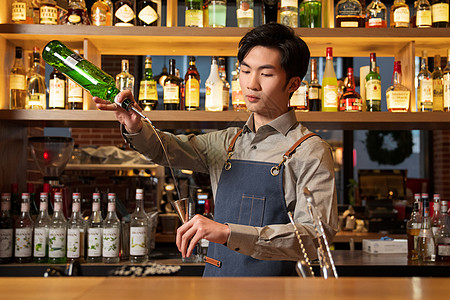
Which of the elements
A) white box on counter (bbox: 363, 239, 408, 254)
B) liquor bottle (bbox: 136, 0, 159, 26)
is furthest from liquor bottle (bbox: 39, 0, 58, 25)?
white box on counter (bbox: 363, 239, 408, 254)

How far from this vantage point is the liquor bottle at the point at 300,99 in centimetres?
240

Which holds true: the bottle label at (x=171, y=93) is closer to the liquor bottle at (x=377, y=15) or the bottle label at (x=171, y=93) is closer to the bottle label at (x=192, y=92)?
the bottle label at (x=192, y=92)

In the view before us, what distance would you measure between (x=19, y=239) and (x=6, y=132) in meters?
0.52

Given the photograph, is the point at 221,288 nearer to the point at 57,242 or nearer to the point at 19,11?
the point at 57,242

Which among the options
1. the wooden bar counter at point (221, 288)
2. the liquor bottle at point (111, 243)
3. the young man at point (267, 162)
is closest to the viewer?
the wooden bar counter at point (221, 288)

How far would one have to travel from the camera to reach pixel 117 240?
88.7 inches

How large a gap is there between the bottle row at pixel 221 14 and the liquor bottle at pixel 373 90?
209 millimetres

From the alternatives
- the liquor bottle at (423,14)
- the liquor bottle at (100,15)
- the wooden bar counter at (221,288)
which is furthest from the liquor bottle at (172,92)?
the wooden bar counter at (221,288)

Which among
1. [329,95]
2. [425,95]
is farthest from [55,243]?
[425,95]

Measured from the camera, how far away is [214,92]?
2.44 meters

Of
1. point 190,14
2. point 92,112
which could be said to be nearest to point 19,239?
point 92,112

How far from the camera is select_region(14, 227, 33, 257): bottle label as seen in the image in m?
2.25

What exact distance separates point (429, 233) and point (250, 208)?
118 cm

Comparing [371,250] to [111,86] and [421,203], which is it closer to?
[421,203]
